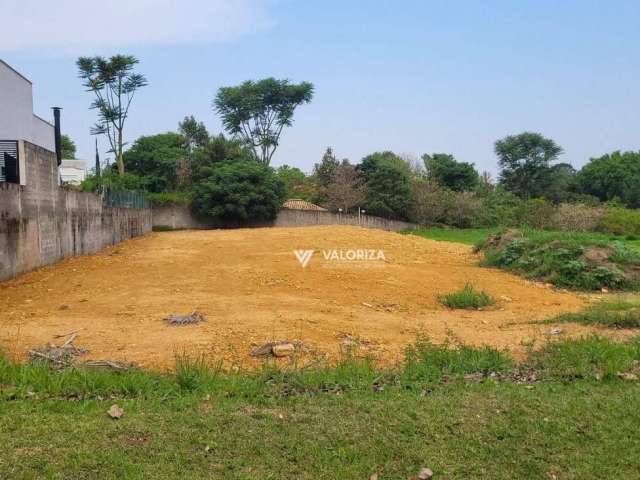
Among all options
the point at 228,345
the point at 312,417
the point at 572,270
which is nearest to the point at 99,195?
the point at 228,345

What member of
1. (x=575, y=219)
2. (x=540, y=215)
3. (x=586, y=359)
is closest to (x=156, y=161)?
(x=540, y=215)

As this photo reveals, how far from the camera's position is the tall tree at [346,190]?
87.5ft

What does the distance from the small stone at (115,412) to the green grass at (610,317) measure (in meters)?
4.42

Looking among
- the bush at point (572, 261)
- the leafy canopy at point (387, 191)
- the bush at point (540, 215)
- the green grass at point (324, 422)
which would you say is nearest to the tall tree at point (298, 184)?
the leafy canopy at point (387, 191)

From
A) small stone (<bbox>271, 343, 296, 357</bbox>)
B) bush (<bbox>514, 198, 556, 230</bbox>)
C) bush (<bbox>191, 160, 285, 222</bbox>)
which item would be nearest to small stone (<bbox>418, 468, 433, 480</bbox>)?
small stone (<bbox>271, 343, 296, 357</bbox>)

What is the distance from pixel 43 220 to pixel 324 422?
8.09 metres

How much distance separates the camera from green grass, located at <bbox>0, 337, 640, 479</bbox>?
236cm

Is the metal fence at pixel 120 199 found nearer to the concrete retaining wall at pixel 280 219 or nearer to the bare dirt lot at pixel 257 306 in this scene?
the bare dirt lot at pixel 257 306

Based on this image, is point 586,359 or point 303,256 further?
point 303,256

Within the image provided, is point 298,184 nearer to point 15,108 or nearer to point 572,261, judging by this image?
point 15,108

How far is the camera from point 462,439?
262cm

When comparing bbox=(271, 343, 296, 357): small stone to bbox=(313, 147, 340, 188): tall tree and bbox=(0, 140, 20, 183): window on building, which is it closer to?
bbox=(0, 140, 20, 183): window on building

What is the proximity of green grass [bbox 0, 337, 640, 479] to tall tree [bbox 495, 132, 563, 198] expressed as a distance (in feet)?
115

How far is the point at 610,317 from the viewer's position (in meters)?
5.15
